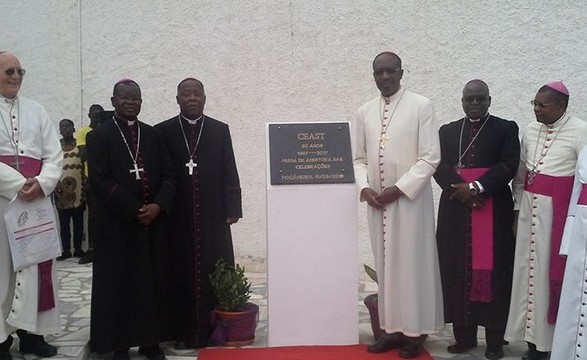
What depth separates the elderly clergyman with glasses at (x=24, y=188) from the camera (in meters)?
4.56

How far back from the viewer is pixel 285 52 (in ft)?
26.4

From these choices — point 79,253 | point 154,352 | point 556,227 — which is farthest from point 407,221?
point 79,253

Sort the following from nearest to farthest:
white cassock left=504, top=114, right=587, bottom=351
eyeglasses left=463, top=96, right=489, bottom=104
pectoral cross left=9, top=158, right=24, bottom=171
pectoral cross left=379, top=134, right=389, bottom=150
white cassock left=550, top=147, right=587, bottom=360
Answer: white cassock left=550, top=147, right=587, bottom=360 → pectoral cross left=9, top=158, right=24, bottom=171 → white cassock left=504, top=114, right=587, bottom=351 → pectoral cross left=379, top=134, right=389, bottom=150 → eyeglasses left=463, top=96, right=489, bottom=104

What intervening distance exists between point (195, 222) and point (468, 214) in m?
2.23

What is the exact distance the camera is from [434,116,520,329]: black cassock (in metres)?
5.02

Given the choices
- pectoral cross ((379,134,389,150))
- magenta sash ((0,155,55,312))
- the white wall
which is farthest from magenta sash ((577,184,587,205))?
the white wall

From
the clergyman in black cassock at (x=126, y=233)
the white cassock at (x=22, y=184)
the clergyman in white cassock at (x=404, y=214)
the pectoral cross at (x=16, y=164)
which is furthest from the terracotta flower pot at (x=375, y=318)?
the pectoral cross at (x=16, y=164)

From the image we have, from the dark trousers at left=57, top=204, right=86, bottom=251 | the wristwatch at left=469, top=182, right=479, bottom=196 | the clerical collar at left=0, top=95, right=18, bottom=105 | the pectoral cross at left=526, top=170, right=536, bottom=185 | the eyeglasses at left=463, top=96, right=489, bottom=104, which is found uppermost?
the eyeglasses at left=463, top=96, right=489, bottom=104

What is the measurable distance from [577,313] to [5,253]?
152 inches

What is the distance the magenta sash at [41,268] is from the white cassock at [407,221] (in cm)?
249

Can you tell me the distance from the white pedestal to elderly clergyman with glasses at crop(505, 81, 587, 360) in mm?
1289

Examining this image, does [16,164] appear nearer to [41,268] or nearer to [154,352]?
[41,268]

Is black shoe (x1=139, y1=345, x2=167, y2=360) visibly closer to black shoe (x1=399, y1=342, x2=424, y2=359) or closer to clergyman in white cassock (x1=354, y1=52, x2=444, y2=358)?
clergyman in white cassock (x1=354, y1=52, x2=444, y2=358)

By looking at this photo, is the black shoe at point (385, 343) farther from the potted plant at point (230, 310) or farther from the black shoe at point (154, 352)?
the black shoe at point (154, 352)
